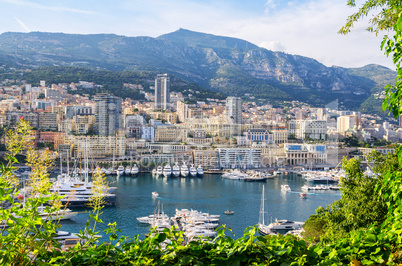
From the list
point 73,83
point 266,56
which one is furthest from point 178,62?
point 73,83

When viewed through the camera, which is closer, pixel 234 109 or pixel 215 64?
pixel 234 109

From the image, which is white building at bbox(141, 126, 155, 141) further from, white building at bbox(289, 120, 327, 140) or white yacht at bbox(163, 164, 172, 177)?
white building at bbox(289, 120, 327, 140)

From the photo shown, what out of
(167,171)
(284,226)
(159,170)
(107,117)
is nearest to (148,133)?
(107,117)

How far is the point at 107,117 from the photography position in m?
25.2

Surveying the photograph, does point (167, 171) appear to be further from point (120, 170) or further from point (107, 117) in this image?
point (107, 117)

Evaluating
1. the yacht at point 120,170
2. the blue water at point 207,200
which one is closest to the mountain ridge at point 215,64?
the yacht at point 120,170

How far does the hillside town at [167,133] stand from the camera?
70.9ft

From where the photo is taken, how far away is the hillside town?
21625 mm

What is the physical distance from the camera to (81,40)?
61.5 metres

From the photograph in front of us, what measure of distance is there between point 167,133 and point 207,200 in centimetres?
1454

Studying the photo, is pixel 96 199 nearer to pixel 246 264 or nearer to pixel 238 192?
pixel 246 264

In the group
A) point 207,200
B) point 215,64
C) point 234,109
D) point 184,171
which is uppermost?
point 215,64

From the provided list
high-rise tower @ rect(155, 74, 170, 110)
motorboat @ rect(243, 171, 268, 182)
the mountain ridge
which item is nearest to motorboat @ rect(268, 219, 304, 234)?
motorboat @ rect(243, 171, 268, 182)

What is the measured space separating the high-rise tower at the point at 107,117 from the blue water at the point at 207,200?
8.07 m
